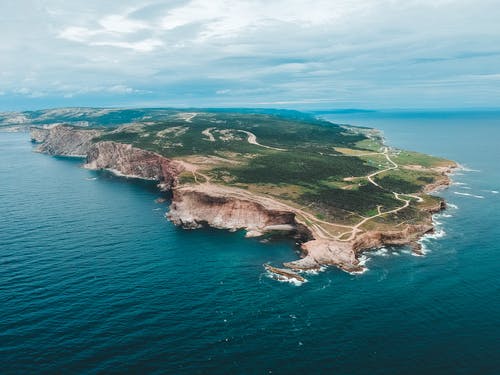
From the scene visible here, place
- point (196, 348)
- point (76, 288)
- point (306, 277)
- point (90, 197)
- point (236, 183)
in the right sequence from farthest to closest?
point (90, 197), point (236, 183), point (306, 277), point (76, 288), point (196, 348)

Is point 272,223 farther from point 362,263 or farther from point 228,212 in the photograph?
point 362,263

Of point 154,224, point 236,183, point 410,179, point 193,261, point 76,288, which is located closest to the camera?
point 76,288

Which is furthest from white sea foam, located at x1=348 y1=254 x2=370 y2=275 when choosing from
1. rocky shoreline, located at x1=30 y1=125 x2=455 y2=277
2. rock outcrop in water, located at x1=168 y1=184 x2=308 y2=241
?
rock outcrop in water, located at x1=168 y1=184 x2=308 y2=241

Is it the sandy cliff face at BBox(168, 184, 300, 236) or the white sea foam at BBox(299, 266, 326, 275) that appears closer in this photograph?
the white sea foam at BBox(299, 266, 326, 275)

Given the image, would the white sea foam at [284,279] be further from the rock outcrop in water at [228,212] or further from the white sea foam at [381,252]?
the rock outcrop in water at [228,212]

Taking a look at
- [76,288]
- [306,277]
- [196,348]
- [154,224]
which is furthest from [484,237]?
[76,288]

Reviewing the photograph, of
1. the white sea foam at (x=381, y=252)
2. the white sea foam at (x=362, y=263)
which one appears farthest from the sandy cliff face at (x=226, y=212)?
the white sea foam at (x=381, y=252)

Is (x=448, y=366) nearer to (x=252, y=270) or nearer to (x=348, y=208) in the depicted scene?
(x=252, y=270)

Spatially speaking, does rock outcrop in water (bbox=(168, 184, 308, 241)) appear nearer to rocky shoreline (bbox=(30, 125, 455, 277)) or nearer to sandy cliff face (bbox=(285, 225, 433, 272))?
rocky shoreline (bbox=(30, 125, 455, 277))
